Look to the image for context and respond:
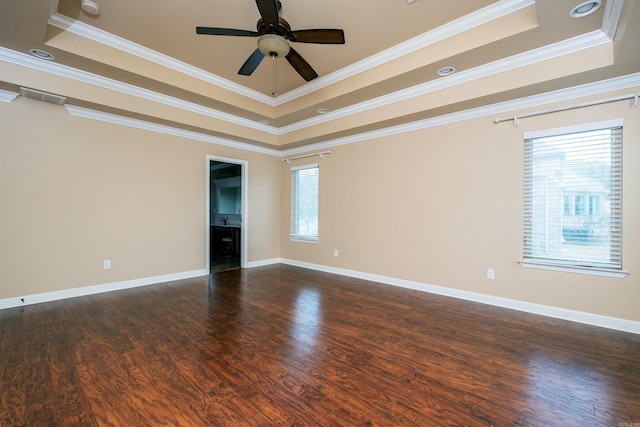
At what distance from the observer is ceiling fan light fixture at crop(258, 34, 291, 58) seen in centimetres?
251

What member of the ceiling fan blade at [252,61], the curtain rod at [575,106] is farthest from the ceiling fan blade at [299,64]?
the curtain rod at [575,106]

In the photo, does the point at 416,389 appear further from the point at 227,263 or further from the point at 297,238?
the point at 227,263

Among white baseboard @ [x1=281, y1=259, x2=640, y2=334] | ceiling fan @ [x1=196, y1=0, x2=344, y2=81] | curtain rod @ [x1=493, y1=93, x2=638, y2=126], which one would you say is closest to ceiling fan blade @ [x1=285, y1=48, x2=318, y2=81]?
ceiling fan @ [x1=196, y1=0, x2=344, y2=81]

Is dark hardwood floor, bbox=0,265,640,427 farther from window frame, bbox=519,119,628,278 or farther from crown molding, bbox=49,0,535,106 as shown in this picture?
crown molding, bbox=49,0,535,106

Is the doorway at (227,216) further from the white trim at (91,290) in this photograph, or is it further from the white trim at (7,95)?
the white trim at (7,95)

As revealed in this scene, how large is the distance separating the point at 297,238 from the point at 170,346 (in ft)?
12.3

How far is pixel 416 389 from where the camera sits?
187 cm

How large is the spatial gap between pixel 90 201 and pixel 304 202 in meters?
3.60

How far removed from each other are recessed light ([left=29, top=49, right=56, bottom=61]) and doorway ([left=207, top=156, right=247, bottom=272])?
2.85 meters

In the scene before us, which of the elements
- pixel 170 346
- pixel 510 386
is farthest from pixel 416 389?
pixel 170 346

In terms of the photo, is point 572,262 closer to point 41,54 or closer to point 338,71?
point 338,71

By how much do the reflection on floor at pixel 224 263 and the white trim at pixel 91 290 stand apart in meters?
0.62

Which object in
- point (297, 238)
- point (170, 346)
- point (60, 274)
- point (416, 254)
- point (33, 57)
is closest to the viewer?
point (170, 346)

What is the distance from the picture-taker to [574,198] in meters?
3.12
